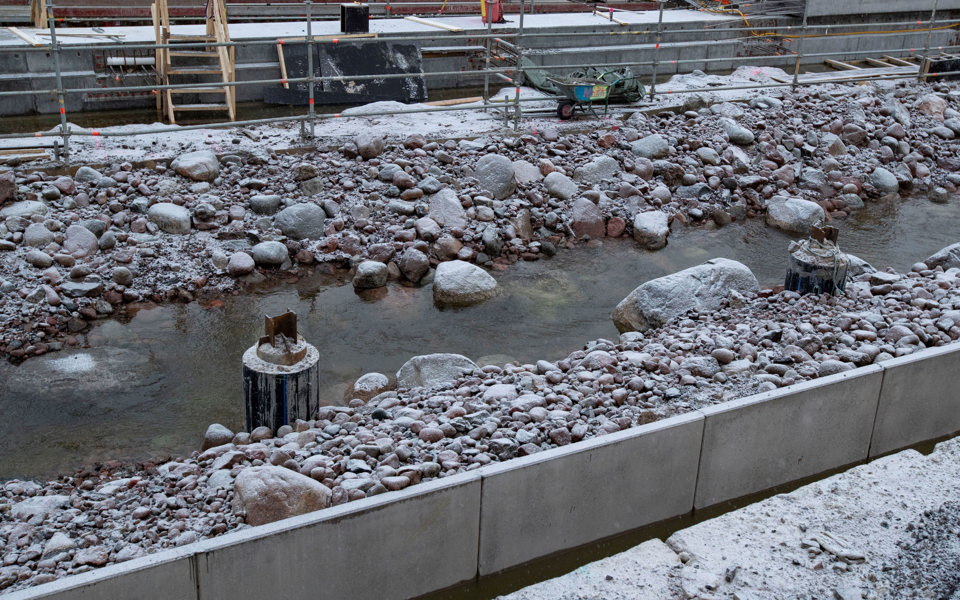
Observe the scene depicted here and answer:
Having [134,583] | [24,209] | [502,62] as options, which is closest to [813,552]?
[134,583]

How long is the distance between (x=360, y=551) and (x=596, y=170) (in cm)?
729

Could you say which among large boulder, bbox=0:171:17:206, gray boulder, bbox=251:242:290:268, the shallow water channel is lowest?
the shallow water channel

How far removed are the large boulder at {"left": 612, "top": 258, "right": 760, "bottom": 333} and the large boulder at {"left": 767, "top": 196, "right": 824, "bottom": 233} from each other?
8.67ft

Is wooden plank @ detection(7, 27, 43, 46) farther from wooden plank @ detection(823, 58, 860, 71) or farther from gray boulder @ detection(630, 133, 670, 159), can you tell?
wooden plank @ detection(823, 58, 860, 71)

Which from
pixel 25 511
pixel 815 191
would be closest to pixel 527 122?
pixel 815 191

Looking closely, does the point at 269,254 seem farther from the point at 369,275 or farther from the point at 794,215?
the point at 794,215

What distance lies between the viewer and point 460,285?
875 centimetres

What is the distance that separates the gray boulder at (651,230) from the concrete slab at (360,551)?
5.93 m

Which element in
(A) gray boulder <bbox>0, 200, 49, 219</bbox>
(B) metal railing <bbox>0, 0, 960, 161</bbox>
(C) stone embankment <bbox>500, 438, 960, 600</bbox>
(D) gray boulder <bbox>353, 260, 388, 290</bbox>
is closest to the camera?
(C) stone embankment <bbox>500, 438, 960, 600</bbox>

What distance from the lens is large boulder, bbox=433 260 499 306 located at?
8742 millimetres

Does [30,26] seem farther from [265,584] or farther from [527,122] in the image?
[265,584]

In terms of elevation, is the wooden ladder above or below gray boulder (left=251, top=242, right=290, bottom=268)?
above

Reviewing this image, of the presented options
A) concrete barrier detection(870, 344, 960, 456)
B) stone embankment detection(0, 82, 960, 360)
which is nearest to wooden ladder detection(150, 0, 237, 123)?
stone embankment detection(0, 82, 960, 360)

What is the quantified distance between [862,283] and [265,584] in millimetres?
6478
